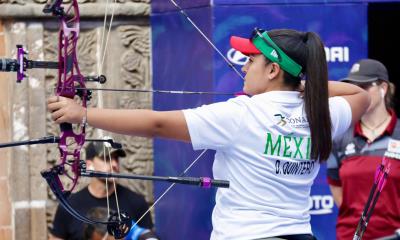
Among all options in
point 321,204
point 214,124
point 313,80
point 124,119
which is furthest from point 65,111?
point 321,204

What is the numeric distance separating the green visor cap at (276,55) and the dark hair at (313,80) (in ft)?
0.06

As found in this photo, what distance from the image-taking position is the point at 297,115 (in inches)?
152

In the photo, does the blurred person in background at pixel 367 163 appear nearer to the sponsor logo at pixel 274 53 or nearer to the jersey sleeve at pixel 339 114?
the jersey sleeve at pixel 339 114

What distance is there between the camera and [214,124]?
3684 millimetres

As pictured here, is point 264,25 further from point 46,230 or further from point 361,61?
point 46,230

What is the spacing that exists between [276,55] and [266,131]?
307mm

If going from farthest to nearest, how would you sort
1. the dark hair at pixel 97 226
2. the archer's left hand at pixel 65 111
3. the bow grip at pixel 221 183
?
the dark hair at pixel 97 226 < the bow grip at pixel 221 183 < the archer's left hand at pixel 65 111

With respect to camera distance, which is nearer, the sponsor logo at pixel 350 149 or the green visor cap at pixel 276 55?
the green visor cap at pixel 276 55

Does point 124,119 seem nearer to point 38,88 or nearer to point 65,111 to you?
point 65,111

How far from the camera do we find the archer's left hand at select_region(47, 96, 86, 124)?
3.46 meters

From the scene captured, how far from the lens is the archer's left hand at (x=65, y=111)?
3457 millimetres

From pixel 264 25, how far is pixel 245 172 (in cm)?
202

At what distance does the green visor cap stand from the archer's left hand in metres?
0.80

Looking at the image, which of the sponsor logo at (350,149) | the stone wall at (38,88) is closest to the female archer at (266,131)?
the sponsor logo at (350,149)
